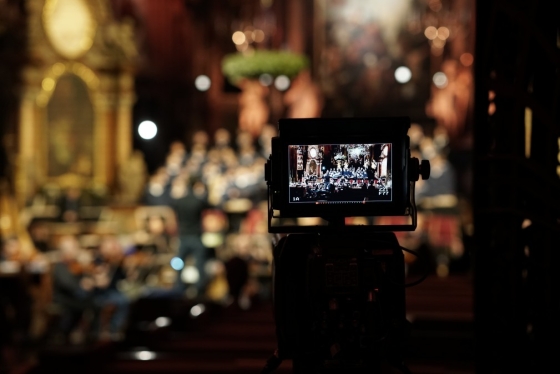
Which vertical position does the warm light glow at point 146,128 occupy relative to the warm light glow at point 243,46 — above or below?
below

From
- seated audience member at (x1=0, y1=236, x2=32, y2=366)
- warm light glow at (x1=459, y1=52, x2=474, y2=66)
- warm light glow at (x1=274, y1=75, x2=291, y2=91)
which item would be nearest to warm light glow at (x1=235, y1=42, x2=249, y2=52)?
warm light glow at (x1=274, y1=75, x2=291, y2=91)

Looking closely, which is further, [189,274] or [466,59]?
[466,59]

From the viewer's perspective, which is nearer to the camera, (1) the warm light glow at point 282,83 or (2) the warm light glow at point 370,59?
(1) the warm light glow at point 282,83

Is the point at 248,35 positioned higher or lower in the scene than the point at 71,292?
higher

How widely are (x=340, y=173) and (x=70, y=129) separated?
49.9 ft

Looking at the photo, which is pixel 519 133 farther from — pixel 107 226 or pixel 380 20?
pixel 380 20

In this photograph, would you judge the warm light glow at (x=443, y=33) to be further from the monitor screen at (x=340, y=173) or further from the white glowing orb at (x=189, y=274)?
the monitor screen at (x=340, y=173)

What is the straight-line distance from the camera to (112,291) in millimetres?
10406

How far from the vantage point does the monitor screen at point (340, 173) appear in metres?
3.29

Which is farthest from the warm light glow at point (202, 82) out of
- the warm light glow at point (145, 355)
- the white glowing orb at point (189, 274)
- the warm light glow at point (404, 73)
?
the warm light glow at point (145, 355)

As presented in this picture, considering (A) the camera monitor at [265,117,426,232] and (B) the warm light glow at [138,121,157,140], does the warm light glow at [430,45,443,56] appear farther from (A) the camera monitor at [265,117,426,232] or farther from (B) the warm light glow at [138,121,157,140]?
(A) the camera monitor at [265,117,426,232]

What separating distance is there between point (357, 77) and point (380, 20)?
1546mm

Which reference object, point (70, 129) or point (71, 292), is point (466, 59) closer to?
point (70, 129)

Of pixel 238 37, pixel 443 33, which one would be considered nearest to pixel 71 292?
pixel 238 37
